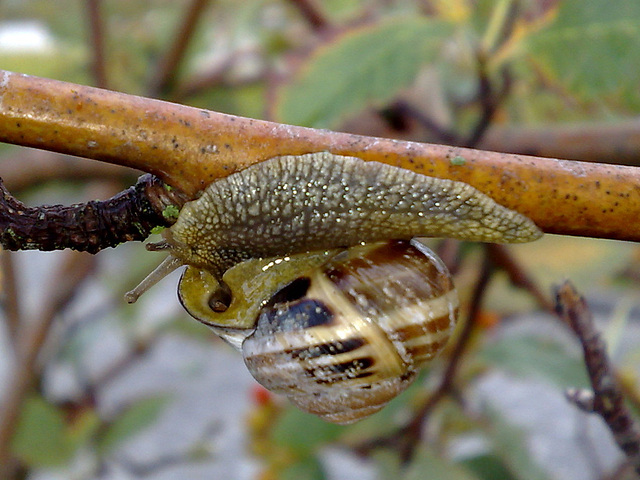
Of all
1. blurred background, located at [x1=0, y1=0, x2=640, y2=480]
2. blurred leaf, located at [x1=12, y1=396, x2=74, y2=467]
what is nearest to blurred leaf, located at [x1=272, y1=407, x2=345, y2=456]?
blurred background, located at [x1=0, y1=0, x2=640, y2=480]

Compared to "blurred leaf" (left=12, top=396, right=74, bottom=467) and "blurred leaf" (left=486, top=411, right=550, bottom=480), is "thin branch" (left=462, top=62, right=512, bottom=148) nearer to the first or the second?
"blurred leaf" (left=486, top=411, right=550, bottom=480)

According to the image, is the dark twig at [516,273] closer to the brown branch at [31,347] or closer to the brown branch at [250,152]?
the brown branch at [250,152]

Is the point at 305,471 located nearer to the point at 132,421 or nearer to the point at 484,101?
the point at 132,421

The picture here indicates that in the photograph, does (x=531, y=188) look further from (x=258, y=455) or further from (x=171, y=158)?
(x=258, y=455)

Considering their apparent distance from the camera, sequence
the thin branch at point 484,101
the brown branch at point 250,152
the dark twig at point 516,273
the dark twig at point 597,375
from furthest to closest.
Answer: the dark twig at point 516,273 → the thin branch at point 484,101 → the dark twig at point 597,375 → the brown branch at point 250,152

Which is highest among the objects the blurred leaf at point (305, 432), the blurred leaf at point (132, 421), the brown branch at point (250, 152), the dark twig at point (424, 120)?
the brown branch at point (250, 152)

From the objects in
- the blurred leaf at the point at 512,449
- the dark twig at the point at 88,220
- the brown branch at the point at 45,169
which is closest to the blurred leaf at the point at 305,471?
the blurred leaf at the point at 512,449

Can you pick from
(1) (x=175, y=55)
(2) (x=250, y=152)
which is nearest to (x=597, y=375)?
(2) (x=250, y=152)

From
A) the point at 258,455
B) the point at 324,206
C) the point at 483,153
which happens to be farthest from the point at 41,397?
the point at 483,153
